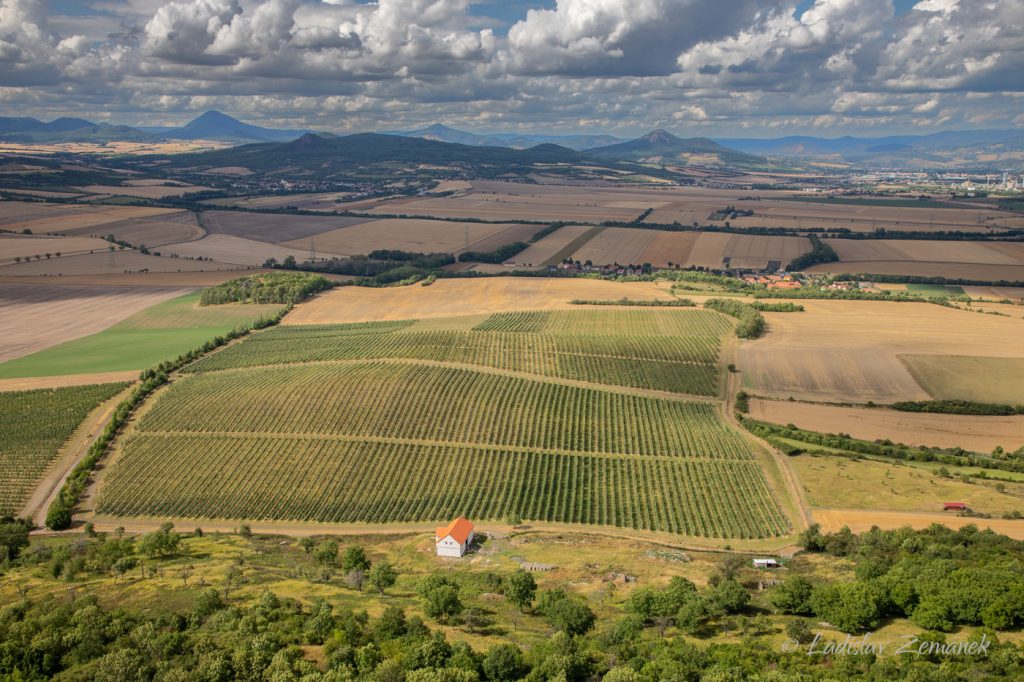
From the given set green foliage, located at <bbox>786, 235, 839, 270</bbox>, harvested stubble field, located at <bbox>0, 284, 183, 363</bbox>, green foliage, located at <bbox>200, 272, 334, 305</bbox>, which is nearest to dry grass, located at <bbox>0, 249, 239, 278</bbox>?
harvested stubble field, located at <bbox>0, 284, 183, 363</bbox>

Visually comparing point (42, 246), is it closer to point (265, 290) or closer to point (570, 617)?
point (265, 290)

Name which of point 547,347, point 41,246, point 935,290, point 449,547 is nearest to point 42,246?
point 41,246

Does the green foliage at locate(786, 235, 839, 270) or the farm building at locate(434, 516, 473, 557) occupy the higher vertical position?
the green foliage at locate(786, 235, 839, 270)

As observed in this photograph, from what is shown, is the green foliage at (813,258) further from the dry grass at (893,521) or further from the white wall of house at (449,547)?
the white wall of house at (449,547)

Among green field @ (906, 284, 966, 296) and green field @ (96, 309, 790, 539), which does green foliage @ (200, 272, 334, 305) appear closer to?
green field @ (96, 309, 790, 539)

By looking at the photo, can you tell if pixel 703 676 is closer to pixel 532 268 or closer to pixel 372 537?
pixel 372 537

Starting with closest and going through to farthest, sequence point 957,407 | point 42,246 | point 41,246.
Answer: point 957,407 < point 41,246 < point 42,246

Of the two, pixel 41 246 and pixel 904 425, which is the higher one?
pixel 41 246
